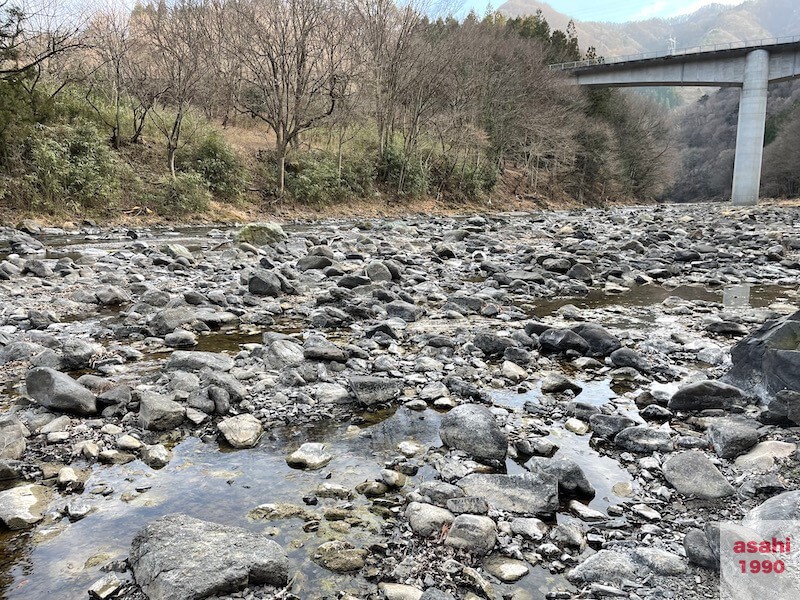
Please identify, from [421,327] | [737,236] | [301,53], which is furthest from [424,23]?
[421,327]

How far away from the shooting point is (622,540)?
7.37 ft

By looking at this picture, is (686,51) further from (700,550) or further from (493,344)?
(700,550)

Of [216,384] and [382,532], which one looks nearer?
[382,532]

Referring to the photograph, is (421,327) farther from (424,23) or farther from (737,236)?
(424,23)

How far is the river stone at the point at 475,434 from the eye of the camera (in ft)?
9.77

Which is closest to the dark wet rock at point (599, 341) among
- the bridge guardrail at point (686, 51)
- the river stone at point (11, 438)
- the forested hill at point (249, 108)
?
the river stone at point (11, 438)

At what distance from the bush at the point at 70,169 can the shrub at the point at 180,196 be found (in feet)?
4.94

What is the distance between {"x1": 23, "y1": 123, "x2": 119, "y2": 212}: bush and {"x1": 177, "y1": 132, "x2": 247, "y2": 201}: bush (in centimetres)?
352

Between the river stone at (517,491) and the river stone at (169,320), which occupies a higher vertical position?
the river stone at (169,320)

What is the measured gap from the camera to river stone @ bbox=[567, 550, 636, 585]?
196cm

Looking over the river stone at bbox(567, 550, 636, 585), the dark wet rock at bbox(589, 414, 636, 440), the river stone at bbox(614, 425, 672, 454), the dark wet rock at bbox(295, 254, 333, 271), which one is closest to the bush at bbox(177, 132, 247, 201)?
the dark wet rock at bbox(295, 254, 333, 271)

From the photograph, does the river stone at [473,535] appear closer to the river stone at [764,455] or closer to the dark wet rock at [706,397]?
the river stone at [764,455]

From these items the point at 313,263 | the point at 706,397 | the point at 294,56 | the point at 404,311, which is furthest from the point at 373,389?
the point at 294,56

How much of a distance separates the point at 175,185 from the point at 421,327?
1668 centimetres
